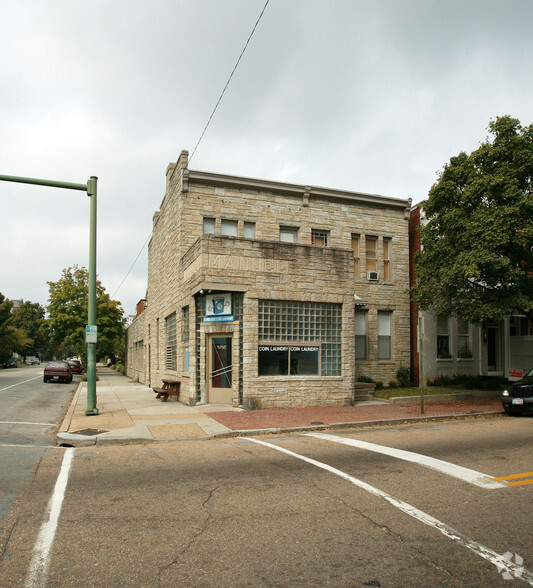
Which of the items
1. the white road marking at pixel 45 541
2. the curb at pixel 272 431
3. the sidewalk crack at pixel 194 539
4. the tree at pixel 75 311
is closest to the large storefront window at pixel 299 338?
the curb at pixel 272 431

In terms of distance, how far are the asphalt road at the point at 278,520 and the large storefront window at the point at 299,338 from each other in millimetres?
6399

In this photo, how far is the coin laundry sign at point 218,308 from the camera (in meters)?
15.6

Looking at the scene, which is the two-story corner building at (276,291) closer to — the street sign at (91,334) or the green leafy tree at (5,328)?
the street sign at (91,334)

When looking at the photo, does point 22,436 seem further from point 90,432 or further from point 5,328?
point 5,328

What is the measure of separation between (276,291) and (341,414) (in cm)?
416

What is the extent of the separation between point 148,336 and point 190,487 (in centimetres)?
2236

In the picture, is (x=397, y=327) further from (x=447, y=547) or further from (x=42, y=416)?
(x=447, y=547)

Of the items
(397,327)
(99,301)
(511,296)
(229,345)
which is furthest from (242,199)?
(99,301)

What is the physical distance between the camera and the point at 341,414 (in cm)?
1421

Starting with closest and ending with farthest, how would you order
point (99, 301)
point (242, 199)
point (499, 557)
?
point (499, 557)
point (242, 199)
point (99, 301)

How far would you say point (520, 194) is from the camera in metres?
15.6

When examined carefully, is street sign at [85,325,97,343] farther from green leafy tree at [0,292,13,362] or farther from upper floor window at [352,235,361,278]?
green leafy tree at [0,292,13,362]

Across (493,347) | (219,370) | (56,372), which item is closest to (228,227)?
(219,370)

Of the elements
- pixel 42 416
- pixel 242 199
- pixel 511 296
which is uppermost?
pixel 242 199
